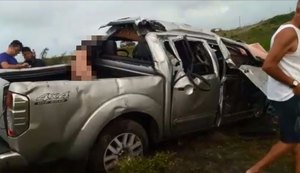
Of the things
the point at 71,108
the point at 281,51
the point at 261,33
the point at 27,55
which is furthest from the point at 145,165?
the point at 261,33

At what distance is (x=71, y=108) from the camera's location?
4688 millimetres

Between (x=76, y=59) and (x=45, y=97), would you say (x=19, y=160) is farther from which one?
(x=76, y=59)

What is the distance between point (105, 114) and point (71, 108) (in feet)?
1.30

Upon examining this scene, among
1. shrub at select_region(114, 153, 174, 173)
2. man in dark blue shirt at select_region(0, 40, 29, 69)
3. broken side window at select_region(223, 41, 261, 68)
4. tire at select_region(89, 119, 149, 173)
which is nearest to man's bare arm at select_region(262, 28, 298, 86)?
shrub at select_region(114, 153, 174, 173)

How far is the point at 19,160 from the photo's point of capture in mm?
4516

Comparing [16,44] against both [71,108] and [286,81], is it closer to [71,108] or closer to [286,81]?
[71,108]

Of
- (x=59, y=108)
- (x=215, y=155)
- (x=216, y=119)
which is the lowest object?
(x=215, y=155)

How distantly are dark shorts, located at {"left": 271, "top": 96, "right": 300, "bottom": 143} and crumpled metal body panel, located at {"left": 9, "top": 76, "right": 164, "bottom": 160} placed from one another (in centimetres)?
152

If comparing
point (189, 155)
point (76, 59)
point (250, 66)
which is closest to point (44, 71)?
point (76, 59)

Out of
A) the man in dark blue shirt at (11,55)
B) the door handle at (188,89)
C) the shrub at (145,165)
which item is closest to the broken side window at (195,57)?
the door handle at (188,89)

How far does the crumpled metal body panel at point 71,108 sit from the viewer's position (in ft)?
14.7

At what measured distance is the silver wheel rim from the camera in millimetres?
5098

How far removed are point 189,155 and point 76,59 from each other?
1.84m

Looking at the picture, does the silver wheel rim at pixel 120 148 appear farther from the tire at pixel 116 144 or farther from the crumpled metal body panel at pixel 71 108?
the crumpled metal body panel at pixel 71 108
